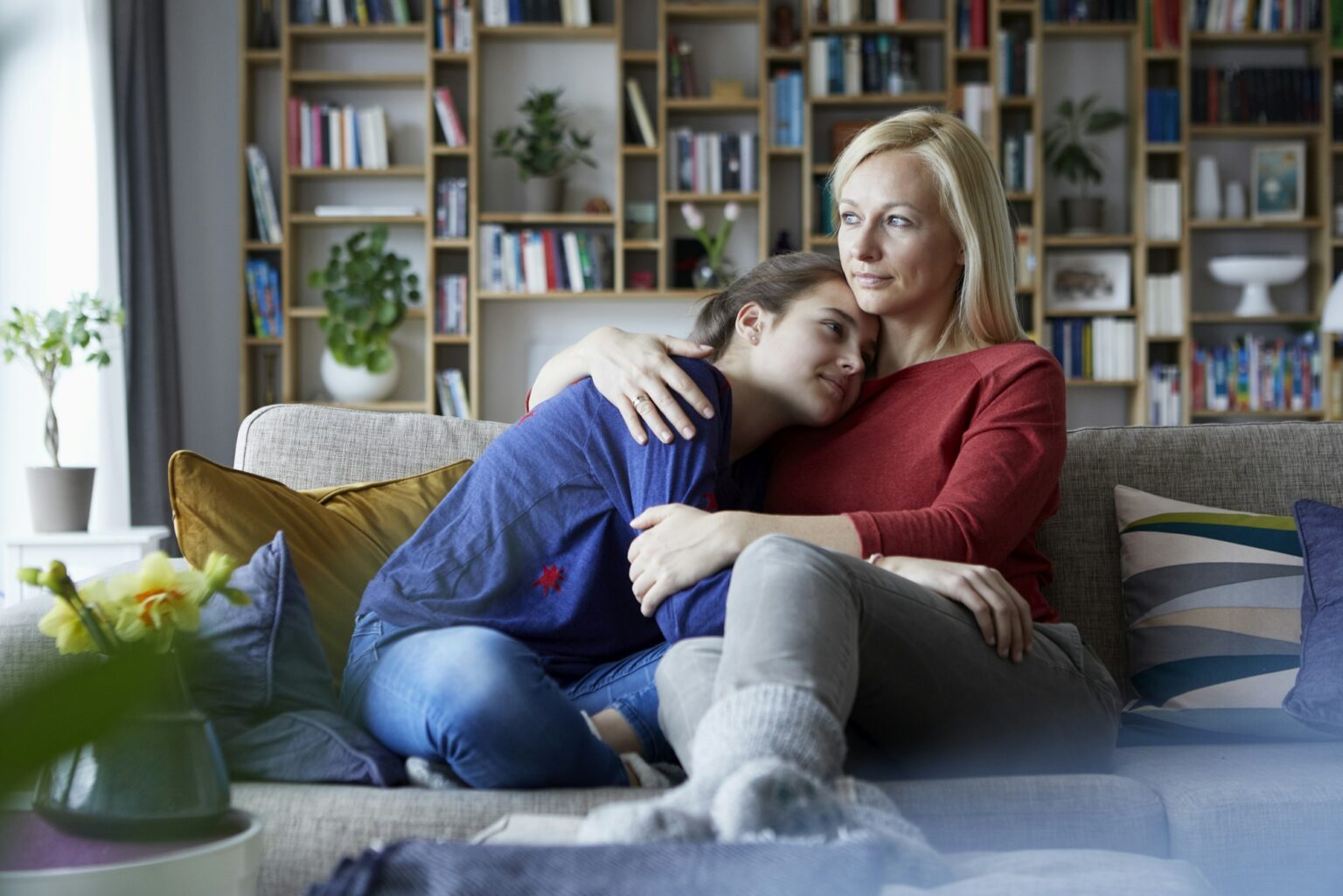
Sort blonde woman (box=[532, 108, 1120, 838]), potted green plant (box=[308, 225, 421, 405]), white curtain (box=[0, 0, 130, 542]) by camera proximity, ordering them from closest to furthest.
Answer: blonde woman (box=[532, 108, 1120, 838]), white curtain (box=[0, 0, 130, 542]), potted green plant (box=[308, 225, 421, 405])

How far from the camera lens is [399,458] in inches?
73.6

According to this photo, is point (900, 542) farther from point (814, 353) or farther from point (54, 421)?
point (54, 421)

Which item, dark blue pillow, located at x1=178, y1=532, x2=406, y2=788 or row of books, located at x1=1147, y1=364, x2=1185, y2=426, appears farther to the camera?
row of books, located at x1=1147, y1=364, x2=1185, y2=426

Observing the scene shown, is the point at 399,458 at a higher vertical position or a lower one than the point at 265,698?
higher

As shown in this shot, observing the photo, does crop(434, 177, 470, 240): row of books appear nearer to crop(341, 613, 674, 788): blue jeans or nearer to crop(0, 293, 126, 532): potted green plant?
crop(0, 293, 126, 532): potted green plant

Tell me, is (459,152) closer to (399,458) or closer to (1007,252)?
(399,458)

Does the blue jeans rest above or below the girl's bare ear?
below

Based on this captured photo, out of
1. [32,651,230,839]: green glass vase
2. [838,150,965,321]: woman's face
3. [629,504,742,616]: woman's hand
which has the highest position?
[838,150,965,321]: woman's face

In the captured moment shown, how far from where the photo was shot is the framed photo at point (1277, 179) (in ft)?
16.3

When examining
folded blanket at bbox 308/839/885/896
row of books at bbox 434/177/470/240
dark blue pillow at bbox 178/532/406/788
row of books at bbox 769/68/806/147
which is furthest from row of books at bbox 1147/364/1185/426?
folded blanket at bbox 308/839/885/896

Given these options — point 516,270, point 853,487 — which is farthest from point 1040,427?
point 516,270

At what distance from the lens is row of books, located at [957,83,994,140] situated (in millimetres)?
4832

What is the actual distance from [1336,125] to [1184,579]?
13.2 ft

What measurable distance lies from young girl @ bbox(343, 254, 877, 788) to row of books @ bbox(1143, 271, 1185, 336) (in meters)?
3.76
